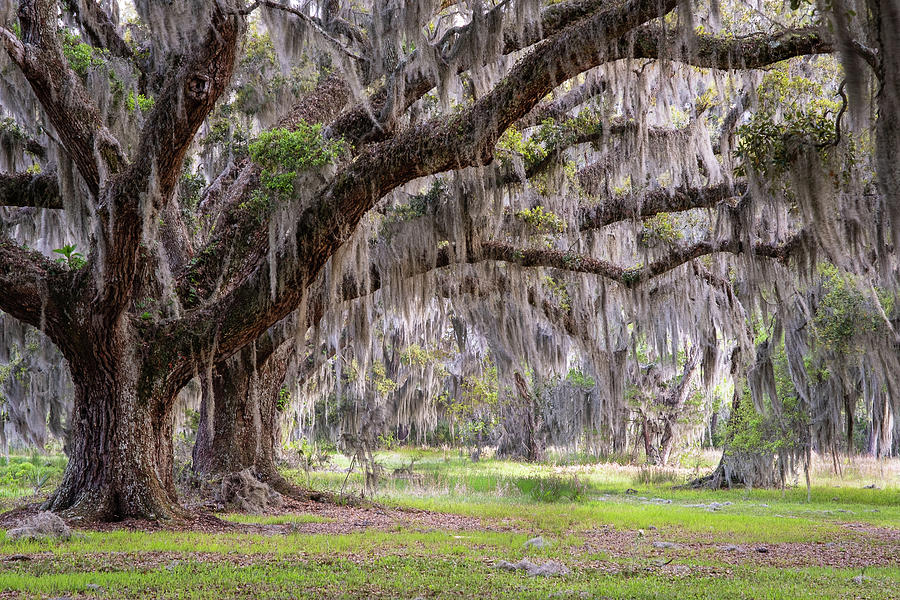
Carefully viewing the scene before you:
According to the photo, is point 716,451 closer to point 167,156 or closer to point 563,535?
point 563,535

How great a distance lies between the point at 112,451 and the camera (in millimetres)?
7203

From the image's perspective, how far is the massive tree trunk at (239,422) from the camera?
10.2 metres

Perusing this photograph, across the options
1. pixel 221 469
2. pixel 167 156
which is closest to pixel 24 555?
pixel 167 156

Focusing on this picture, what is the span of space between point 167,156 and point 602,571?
498 cm

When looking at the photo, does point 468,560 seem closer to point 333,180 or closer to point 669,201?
point 333,180

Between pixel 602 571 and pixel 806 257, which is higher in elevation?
pixel 806 257

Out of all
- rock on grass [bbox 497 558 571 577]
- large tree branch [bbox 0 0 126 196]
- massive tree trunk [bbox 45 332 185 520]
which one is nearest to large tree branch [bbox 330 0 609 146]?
large tree branch [bbox 0 0 126 196]

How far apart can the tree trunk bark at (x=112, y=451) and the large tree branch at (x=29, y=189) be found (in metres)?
1.92

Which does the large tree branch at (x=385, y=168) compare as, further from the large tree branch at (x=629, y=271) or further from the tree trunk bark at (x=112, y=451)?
the large tree branch at (x=629, y=271)

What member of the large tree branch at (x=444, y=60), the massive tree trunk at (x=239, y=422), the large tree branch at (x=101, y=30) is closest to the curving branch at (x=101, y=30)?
the large tree branch at (x=101, y=30)

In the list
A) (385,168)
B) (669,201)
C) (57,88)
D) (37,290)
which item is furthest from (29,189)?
(669,201)

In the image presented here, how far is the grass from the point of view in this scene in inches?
171

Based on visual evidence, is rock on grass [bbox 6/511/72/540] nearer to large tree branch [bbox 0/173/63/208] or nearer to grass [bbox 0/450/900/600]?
grass [bbox 0/450/900/600]

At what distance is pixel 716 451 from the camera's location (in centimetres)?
2894
